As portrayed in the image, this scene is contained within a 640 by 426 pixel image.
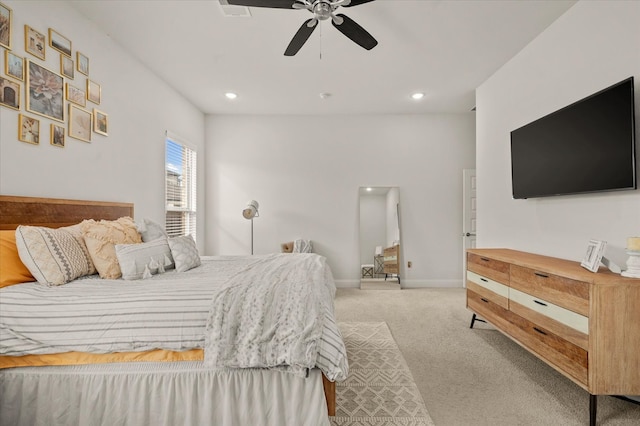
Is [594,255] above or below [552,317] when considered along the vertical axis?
above

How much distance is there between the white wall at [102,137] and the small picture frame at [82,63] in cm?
4

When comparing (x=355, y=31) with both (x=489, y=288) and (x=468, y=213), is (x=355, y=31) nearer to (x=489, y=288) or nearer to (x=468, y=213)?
(x=489, y=288)

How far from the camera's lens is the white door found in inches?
196

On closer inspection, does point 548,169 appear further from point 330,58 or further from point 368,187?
point 368,187

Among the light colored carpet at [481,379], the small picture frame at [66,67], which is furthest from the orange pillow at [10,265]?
the light colored carpet at [481,379]

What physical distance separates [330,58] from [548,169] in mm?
2318

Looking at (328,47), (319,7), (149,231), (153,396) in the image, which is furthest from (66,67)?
(153,396)

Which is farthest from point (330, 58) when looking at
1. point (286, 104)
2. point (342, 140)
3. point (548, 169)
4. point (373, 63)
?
point (548, 169)

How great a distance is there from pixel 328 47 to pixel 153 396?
311 centimetres

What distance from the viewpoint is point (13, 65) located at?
2.04 metres

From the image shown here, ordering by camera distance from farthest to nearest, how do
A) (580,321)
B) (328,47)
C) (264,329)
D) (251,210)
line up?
(251,210) < (328,47) < (580,321) < (264,329)

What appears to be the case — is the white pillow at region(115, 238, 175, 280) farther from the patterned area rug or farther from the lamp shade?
the lamp shade

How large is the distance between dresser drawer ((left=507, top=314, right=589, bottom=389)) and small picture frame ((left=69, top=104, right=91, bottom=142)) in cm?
381

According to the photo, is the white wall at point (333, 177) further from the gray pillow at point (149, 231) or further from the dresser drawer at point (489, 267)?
the gray pillow at point (149, 231)
